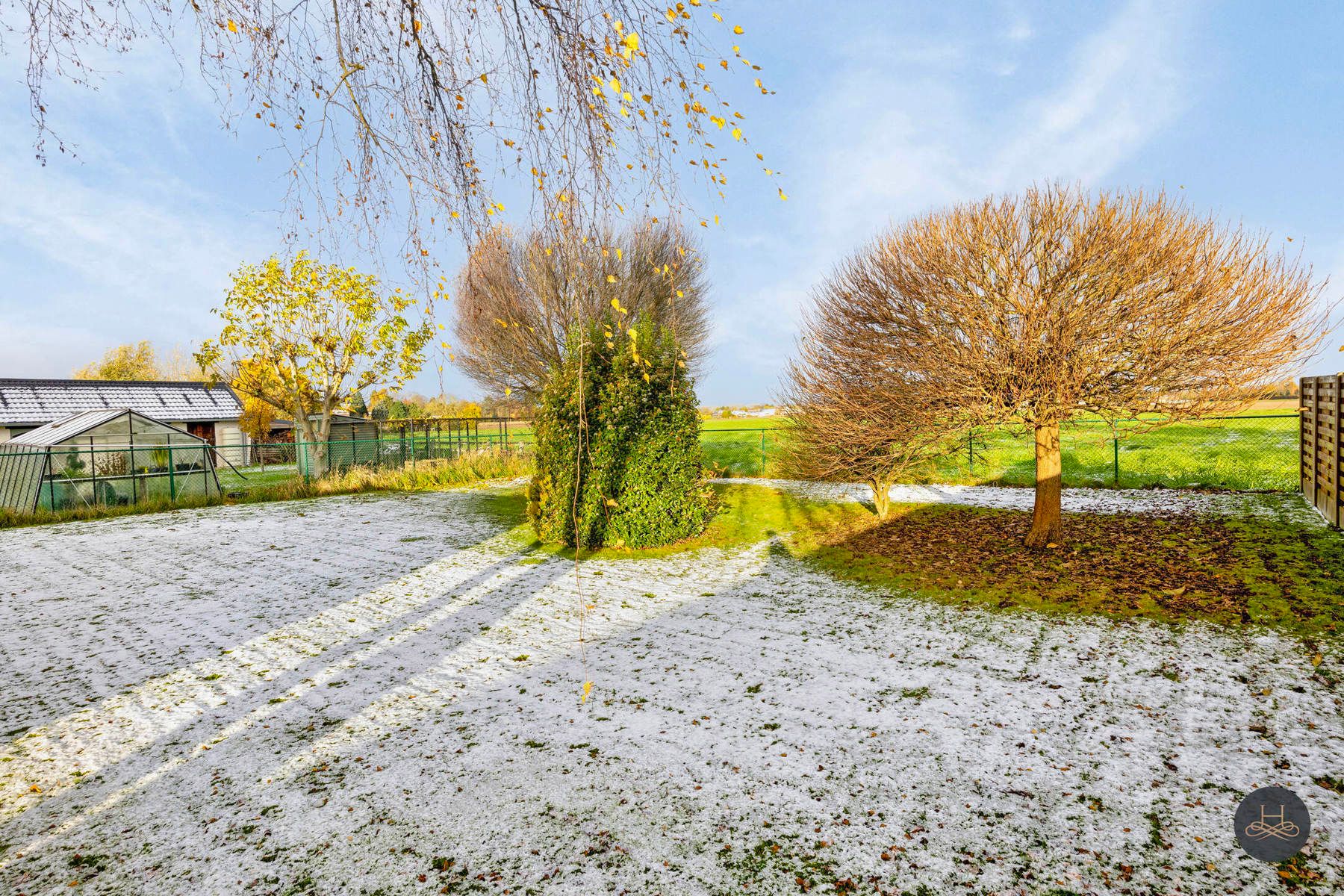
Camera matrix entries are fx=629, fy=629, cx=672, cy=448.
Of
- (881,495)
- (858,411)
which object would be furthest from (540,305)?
(858,411)

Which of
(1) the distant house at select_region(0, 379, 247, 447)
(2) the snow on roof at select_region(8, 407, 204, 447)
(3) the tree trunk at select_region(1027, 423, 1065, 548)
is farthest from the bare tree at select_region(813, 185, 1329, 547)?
(1) the distant house at select_region(0, 379, 247, 447)

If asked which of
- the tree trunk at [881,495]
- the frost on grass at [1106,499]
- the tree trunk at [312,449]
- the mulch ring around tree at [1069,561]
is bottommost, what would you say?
the mulch ring around tree at [1069,561]

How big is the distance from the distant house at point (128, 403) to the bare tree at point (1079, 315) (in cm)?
2367

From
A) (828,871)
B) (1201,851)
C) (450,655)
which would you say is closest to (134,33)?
(450,655)

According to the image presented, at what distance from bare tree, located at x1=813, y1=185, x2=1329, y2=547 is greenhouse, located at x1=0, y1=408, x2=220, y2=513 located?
14.9m

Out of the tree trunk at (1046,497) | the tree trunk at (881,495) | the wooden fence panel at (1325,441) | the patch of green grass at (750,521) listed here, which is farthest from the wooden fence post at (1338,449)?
the patch of green grass at (750,521)

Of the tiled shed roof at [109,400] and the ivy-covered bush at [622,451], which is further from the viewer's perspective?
the tiled shed roof at [109,400]

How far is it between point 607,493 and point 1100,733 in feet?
18.6

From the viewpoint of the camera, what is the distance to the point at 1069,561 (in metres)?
6.84

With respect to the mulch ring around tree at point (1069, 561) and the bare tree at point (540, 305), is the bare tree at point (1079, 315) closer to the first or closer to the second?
the mulch ring around tree at point (1069, 561)

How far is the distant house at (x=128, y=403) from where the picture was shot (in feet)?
77.5

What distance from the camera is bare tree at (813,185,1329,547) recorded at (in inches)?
240

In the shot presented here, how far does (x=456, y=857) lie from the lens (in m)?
2.50

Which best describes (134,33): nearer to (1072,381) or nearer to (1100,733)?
(1100,733)
